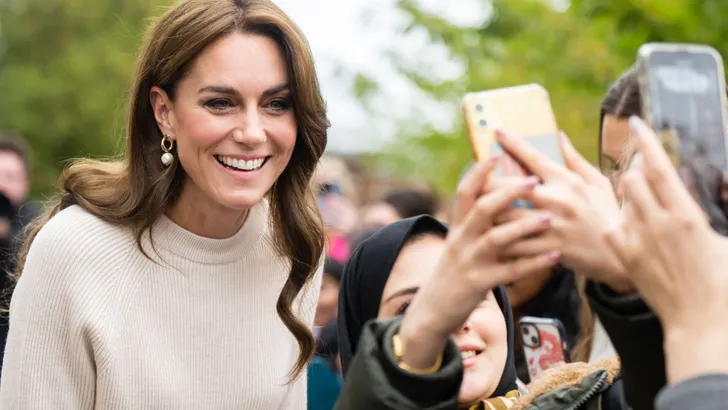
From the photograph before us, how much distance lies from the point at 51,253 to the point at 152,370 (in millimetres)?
469

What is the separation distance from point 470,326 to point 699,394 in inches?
46.3

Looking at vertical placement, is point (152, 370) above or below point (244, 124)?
below

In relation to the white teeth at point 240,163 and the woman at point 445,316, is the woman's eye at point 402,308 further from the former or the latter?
the white teeth at point 240,163

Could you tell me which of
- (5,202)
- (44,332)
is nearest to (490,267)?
(44,332)

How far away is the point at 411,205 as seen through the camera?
26.7ft

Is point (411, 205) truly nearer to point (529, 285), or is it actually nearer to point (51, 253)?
point (529, 285)

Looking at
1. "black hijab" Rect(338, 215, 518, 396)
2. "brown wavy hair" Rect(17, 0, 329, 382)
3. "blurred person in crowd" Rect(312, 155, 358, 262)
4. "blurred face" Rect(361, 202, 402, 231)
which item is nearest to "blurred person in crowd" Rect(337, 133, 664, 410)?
"black hijab" Rect(338, 215, 518, 396)

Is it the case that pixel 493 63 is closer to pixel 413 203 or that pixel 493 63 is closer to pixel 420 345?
pixel 413 203

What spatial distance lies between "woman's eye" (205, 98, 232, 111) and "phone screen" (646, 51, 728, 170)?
1841mm

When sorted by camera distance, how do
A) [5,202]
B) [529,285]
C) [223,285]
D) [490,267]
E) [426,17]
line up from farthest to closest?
[426,17] < [5,202] < [529,285] < [223,285] < [490,267]

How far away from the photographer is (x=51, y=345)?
10.6 ft

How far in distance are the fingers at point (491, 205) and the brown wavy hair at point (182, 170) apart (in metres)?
1.67

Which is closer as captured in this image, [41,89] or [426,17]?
[426,17]

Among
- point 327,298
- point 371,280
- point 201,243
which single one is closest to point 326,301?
point 327,298
